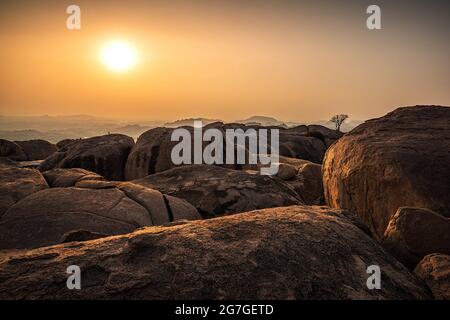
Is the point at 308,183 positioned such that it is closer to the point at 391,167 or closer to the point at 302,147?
the point at 391,167

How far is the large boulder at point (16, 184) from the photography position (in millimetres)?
5405

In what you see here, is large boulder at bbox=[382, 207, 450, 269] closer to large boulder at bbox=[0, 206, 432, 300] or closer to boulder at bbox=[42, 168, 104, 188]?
large boulder at bbox=[0, 206, 432, 300]

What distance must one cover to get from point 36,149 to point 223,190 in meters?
20.1

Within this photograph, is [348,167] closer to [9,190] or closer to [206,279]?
[206,279]

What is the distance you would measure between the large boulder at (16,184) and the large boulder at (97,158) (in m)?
5.33

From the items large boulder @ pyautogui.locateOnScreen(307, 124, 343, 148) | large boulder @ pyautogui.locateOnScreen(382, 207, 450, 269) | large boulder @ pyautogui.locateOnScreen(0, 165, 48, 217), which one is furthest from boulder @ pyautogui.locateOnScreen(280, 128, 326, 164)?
large boulder @ pyautogui.locateOnScreen(382, 207, 450, 269)

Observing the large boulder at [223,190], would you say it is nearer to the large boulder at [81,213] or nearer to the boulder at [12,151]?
the large boulder at [81,213]

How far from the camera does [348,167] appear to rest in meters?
5.68

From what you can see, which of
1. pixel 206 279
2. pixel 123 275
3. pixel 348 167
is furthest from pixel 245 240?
pixel 348 167

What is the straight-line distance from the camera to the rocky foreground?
231cm

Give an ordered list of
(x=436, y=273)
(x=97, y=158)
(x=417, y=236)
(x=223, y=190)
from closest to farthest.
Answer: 1. (x=436, y=273)
2. (x=417, y=236)
3. (x=223, y=190)
4. (x=97, y=158)

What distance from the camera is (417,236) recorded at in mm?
3188

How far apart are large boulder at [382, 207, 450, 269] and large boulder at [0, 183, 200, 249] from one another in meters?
3.39

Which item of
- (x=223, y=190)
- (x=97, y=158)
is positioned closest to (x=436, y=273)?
(x=223, y=190)
